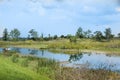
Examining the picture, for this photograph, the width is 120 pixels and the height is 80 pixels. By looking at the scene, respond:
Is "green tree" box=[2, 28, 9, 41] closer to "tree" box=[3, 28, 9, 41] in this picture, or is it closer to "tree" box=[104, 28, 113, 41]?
"tree" box=[3, 28, 9, 41]

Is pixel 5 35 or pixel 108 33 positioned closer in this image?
pixel 108 33

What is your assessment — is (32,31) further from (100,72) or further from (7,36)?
(100,72)

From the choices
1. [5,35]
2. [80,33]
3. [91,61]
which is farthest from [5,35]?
[91,61]

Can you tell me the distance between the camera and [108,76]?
20281 mm

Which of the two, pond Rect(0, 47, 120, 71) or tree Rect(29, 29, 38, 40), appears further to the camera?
tree Rect(29, 29, 38, 40)

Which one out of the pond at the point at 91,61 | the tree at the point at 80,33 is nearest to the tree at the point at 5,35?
the tree at the point at 80,33

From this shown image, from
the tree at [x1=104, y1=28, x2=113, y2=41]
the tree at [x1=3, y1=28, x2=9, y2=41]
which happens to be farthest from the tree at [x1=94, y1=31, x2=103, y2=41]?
the tree at [x1=3, y1=28, x2=9, y2=41]

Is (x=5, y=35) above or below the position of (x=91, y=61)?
above

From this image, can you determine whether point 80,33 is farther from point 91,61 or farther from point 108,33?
point 91,61

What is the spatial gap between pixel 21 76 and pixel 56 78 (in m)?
7.19

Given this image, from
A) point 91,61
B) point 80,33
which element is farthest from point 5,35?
point 91,61

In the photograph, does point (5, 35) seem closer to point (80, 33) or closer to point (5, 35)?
point (5, 35)

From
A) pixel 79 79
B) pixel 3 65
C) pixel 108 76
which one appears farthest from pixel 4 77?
pixel 108 76

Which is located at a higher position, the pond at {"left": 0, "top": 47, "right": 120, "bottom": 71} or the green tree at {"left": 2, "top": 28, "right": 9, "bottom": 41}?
the green tree at {"left": 2, "top": 28, "right": 9, "bottom": 41}
